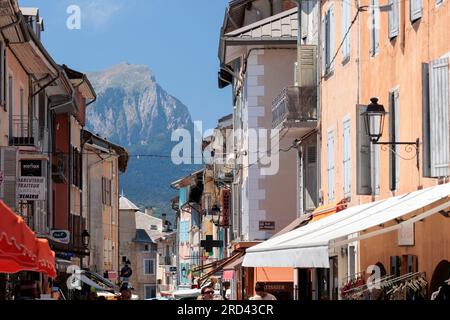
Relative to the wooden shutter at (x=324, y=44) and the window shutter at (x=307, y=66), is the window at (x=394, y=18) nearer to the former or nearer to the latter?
the wooden shutter at (x=324, y=44)

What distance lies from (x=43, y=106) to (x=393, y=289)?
25700 millimetres

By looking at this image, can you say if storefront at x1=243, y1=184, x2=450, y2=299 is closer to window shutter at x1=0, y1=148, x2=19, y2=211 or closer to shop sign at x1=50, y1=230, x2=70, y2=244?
window shutter at x1=0, y1=148, x2=19, y2=211

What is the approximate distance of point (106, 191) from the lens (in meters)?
73.4

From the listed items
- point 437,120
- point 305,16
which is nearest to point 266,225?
point 305,16

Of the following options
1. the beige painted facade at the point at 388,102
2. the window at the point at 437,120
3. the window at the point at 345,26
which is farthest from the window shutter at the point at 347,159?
the window at the point at 437,120

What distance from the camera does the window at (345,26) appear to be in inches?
1131

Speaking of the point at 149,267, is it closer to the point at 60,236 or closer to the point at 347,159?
the point at 60,236

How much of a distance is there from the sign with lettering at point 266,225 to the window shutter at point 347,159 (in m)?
15.7

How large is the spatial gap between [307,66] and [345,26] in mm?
6496

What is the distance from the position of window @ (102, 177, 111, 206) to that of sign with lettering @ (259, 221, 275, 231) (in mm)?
27279
